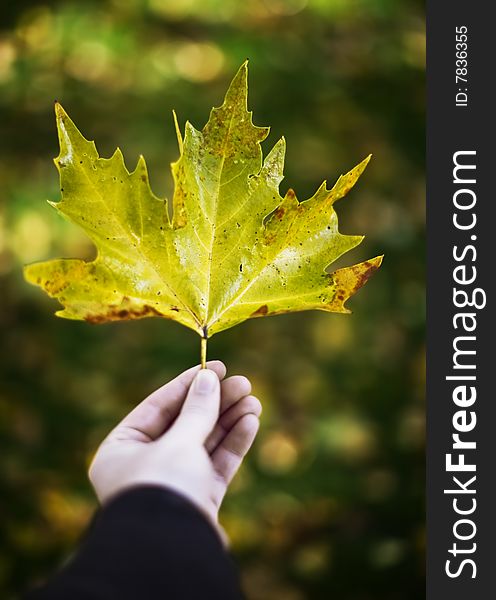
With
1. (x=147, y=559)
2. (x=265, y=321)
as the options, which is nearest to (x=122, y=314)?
(x=147, y=559)

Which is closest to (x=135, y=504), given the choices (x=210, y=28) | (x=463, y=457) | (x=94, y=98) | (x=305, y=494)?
(x=463, y=457)

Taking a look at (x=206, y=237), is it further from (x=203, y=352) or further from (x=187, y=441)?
(x=187, y=441)

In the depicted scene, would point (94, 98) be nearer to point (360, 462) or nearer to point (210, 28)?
point (210, 28)

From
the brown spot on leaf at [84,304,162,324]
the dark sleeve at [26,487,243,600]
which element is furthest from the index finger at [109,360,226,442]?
the dark sleeve at [26,487,243,600]

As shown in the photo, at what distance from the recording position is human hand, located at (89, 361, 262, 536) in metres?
0.83

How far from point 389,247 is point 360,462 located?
76 centimetres

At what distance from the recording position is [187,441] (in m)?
0.88

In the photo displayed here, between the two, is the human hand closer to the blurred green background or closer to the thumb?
the thumb

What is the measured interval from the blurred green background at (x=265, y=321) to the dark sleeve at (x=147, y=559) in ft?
4.30

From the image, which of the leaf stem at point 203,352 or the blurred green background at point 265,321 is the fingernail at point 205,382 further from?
the blurred green background at point 265,321

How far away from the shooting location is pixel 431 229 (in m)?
1.95

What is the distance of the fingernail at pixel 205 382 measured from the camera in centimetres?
96

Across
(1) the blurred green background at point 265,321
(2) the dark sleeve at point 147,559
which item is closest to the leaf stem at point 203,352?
(2) the dark sleeve at point 147,559

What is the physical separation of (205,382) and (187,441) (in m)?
0.11
